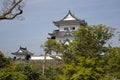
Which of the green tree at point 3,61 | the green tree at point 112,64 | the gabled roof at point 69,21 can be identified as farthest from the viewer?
the gabled roof at point 69,21

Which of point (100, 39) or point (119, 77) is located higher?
point (100, 39)

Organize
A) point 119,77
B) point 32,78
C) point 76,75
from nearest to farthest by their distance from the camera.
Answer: point 76,75 < point 32,78 < point 119,77

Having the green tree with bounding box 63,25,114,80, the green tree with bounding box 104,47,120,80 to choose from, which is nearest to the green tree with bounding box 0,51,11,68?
the green tree with bounding box 63,25,114,80

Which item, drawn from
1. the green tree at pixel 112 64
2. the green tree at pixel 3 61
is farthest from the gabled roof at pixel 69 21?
the green tree at pixel 3 61

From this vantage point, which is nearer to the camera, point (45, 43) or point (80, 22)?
point (45, 43)

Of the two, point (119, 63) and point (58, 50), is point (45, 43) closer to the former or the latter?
point (58, 50)

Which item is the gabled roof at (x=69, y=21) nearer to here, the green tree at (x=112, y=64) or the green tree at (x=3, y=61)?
the green tree at (x=112, y=64)

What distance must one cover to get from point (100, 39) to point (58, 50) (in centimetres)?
357

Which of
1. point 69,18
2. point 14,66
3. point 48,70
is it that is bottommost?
point 48,70

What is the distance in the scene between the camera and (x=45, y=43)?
2862 centimetres

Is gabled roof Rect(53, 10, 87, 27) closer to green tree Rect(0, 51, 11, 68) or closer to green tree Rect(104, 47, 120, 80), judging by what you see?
green tree Rect(104, 47, 120, 80)

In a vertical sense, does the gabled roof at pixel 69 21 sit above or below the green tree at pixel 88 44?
above

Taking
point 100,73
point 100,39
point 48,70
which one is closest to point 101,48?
point 100,39

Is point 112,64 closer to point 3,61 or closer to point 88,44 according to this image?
point 88,44
